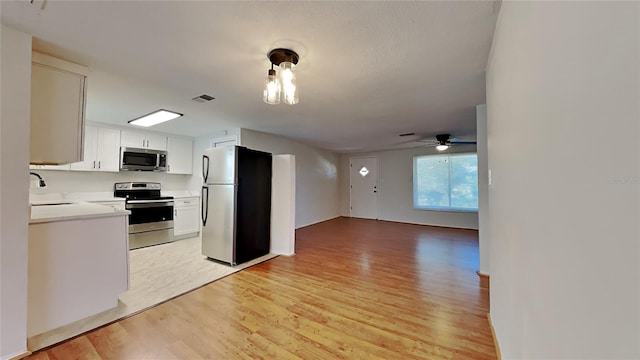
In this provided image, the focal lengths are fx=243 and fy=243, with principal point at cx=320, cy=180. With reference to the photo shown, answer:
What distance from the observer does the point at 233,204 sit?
10.9ft

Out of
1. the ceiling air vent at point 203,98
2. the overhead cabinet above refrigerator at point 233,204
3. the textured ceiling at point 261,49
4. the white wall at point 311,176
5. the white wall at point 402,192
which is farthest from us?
the white wall at point 402,192

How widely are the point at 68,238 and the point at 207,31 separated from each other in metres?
1.95

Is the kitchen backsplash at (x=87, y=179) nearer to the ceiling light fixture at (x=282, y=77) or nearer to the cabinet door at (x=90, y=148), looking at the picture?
the cabinet door at (x=90, y=148)

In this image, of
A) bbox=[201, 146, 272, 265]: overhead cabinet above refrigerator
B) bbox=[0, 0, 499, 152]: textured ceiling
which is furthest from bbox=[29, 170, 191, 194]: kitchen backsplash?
bbox=[201, 146, 272, 265]: overhead cabinet above refrigerator

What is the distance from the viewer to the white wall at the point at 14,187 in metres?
1.54

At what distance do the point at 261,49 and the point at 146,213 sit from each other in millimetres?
3874

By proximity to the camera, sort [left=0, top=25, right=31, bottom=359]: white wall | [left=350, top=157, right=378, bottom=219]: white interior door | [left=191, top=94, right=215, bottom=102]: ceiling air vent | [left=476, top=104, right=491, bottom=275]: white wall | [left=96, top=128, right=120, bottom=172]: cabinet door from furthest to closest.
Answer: [left=350, top=157, right=378, bottom=219]: white interior door
[left=96, top=128, right=120, bottom=172]: cabinet door
[left=476, top=104, right=491, bottom=275]: white wall
[left=191, top=94, right=215, bottom=102]: ceiling air vent
[left=0, top=25, right=31, bottom=359]: white wall

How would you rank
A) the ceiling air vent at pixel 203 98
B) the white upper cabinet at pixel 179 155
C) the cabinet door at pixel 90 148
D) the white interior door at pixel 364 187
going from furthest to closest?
the white interior door at pixel 364 187 → the white upper cabinet at pixel 179 155 → the cabinet door at pixel 90 148 → the ceiling air vent at pixel 203 98

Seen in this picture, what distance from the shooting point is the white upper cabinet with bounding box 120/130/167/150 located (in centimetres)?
430

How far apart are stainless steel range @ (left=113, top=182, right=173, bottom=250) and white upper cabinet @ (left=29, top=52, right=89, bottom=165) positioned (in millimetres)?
2398

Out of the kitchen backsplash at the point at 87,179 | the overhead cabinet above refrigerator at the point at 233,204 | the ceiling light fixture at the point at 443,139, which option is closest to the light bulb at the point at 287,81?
the overhead cabinet above refrigerator at the point at 233,204

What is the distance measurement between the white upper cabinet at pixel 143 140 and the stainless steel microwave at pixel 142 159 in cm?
9

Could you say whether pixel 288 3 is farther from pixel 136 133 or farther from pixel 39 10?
pixel 136 133

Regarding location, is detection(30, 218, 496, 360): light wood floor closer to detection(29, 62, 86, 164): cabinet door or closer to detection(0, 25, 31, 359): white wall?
detection(0, 25, 31, 359): white wall
